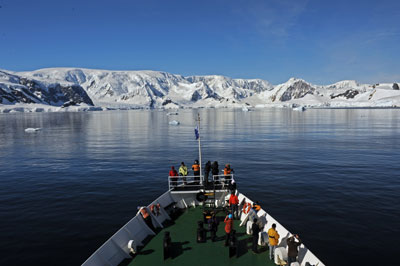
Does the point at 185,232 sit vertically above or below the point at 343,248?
above

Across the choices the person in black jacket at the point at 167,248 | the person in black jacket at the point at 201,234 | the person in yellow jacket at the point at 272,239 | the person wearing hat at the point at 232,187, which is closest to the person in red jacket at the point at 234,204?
the person wearing hat at the point at 232,187

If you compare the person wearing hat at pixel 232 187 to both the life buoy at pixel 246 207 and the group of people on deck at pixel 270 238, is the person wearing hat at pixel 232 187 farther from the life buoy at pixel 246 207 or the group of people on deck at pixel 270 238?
the group of people on deck at pixel 270 238

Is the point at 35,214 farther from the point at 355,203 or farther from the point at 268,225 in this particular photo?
the point at 355,203

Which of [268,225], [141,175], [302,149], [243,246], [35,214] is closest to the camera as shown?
[243,246]

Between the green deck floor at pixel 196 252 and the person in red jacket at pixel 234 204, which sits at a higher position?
the person in red jacket at pixel 234 204

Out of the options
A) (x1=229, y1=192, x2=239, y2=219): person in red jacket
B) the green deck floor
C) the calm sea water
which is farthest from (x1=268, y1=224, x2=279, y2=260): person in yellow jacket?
the calm sea water

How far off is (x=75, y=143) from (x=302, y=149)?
54.1 m

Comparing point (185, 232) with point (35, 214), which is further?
point (35, 214)

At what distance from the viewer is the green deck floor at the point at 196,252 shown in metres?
14.9

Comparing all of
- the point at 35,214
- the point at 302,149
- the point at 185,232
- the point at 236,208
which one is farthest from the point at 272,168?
the point at 35,214

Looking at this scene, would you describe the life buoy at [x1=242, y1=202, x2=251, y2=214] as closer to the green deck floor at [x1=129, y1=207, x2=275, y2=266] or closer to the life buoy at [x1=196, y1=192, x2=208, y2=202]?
the green deck floor at [x1=129, y1=207, x2=275, y2=266]

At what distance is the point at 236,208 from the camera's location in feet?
66.2

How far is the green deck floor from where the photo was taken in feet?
48.7

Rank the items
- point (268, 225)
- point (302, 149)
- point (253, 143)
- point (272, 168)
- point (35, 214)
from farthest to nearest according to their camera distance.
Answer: point (253, 143) → point (302, 149) → point (272, 168) → point (35, 214) → point (268, 225)
